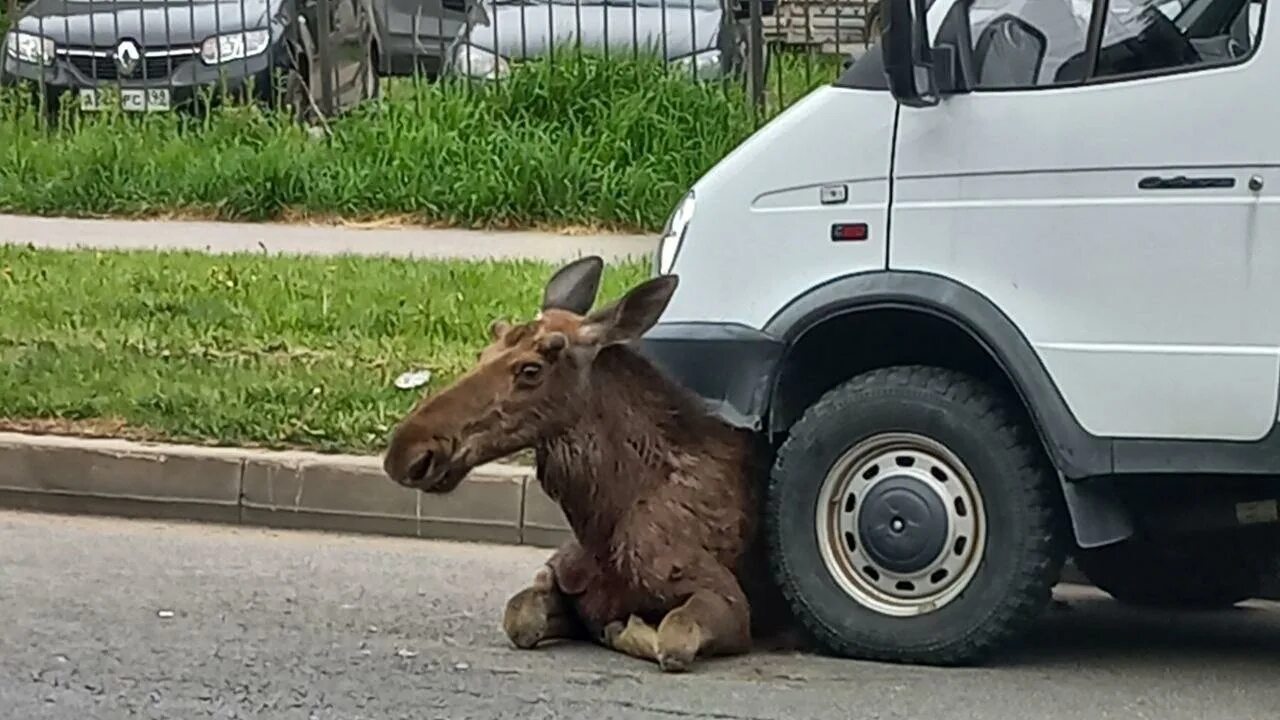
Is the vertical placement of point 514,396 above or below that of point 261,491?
above

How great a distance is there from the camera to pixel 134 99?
51.1ft

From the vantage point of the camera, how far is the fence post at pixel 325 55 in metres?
15.6

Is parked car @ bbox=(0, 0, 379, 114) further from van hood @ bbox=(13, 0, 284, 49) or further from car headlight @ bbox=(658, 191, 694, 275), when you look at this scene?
car headlight @ bbox=(658, 191, 694, 275)

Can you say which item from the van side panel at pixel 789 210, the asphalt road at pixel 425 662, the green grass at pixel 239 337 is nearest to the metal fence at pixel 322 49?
the green grass at pixel 239 337

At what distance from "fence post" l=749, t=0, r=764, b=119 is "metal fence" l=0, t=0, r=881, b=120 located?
0.01 metres

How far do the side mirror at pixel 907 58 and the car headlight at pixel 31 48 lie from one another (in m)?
10.9

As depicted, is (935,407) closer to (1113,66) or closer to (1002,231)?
(1002,231)

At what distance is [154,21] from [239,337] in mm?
6377

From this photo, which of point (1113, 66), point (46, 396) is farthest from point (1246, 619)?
point (46, 396)

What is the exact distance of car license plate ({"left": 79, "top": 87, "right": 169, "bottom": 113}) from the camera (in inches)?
602

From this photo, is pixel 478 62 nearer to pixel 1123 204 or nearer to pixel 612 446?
pixel 612 446

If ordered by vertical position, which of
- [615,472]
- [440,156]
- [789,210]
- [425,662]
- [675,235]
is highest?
[789,210]

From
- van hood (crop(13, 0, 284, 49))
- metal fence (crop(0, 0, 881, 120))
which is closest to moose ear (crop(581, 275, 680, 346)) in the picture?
metal fence (crop(0, 0, 881, 120))

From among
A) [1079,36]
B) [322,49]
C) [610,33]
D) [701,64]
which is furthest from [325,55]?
[1079,36]
